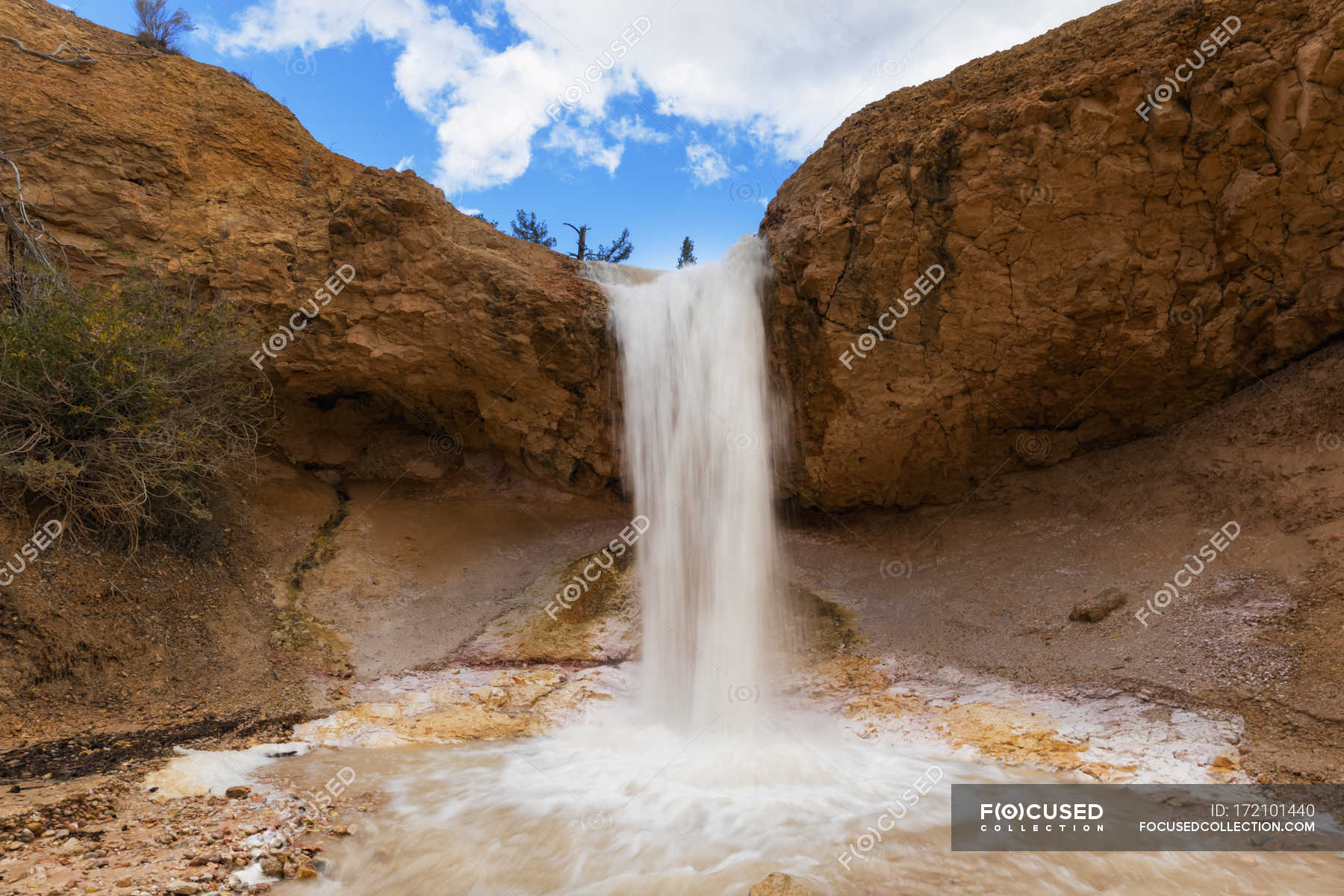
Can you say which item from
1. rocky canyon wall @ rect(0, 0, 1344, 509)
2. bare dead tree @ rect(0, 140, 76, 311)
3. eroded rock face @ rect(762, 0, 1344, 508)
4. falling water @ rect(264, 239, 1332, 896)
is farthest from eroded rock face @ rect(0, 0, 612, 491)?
eroded rock face @ rect(762, 0, 1344, 508)

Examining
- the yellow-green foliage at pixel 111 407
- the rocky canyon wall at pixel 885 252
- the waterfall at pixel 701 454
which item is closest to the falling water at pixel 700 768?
the waterfall at pixel 701 454

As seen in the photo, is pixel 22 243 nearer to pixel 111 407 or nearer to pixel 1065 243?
pixel 111 407

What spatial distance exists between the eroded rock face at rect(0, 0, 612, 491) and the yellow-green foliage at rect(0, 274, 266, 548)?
1260mm

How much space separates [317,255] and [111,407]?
339 cm

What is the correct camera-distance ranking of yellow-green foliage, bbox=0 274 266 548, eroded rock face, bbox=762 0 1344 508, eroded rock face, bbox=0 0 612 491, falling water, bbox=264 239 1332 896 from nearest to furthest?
falling water, bbox=264 239 1332 896 → yellow-green foliage, bbox=0 274 266 548 → eroded rock face, bbox=762 0 1344 508 → eroded rock face, bbox=0 0 612 491

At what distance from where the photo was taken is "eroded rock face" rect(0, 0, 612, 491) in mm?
8531

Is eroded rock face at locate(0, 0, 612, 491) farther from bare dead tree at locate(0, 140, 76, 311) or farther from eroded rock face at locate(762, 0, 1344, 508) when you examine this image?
eroded rock face at locate(762, 0, 1344, 508)

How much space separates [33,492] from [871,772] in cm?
800

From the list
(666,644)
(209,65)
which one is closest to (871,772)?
(666,644)

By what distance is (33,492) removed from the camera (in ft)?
21.4

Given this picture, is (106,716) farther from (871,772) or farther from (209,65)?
(209,65)

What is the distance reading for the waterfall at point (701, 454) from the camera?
28.1ft

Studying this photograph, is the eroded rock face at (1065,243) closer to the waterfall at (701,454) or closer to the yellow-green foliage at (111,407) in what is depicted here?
the waterfall at (701,454)

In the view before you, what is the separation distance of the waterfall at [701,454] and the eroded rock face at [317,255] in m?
0.81
